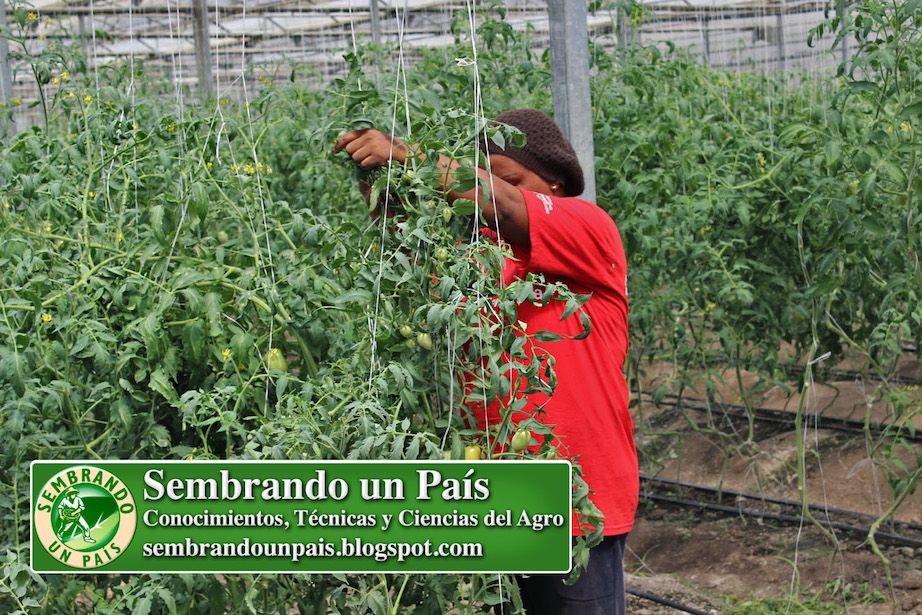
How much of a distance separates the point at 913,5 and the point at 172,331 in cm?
168

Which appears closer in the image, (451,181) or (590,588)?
(451,181)

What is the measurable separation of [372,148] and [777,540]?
2648 millimetres

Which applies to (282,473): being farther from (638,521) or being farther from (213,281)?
(638,521)

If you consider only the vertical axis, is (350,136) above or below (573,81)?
below

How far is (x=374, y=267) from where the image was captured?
1.38 meters

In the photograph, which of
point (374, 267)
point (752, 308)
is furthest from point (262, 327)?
point (752, 308)

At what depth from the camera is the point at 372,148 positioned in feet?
4.50

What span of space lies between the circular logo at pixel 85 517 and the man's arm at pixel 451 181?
58cm

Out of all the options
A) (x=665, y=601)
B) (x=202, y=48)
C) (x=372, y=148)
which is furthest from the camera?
(x=202, y=48)

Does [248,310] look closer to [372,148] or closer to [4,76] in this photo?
[372,148]

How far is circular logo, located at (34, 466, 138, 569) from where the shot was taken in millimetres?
1226

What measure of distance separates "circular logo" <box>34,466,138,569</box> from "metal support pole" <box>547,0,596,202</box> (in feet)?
4.06

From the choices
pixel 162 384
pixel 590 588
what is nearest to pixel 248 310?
pixel 162 384

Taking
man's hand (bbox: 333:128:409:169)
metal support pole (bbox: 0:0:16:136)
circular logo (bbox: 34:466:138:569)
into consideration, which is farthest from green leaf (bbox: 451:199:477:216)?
metal support pole (bbox: 0:0:16:136)
